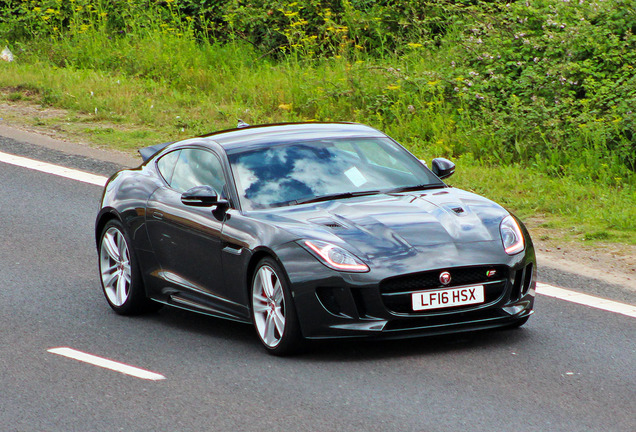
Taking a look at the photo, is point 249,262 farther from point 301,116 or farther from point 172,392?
point 301,116

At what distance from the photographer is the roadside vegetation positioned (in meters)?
12.7

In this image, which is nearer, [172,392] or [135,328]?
[172,392]

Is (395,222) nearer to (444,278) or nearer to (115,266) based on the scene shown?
(444,278)

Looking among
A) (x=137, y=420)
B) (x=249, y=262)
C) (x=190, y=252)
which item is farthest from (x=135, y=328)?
(x=137, y=420)

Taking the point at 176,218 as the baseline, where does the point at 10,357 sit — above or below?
below

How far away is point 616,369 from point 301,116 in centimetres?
977

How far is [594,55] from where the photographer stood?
1449cm

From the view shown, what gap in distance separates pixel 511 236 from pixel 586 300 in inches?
61.5

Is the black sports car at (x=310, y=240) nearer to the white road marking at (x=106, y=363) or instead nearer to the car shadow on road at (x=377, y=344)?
the car shadow on road at (x=377, y=344)

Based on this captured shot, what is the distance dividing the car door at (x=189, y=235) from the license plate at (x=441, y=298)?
4.09 feet

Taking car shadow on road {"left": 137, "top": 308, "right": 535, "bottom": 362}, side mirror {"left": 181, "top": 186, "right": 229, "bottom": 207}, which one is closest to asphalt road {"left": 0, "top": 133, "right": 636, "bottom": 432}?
car shadow on road {"left": 137, "top": 308, "right": 535, "bottom": 362}

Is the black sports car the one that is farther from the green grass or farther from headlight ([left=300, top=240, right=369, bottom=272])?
the green grass

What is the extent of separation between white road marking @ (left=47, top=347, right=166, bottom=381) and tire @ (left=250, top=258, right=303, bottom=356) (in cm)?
76

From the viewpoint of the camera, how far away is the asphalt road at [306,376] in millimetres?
5816
